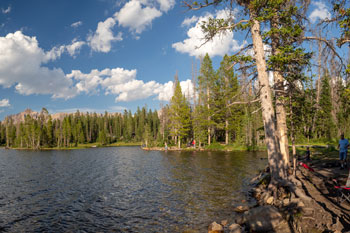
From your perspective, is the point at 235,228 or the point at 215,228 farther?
the point at 215,228

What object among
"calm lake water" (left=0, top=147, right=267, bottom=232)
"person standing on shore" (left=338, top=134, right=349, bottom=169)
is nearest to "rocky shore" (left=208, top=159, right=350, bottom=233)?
"calm lake water" (left=0, top=147, right=267, bottom=232)

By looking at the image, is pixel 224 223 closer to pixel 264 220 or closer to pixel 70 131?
pixel 264 220

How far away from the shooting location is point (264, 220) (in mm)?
8445

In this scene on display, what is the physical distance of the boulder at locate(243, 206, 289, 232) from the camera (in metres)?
8.19

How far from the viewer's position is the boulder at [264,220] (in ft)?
26.9

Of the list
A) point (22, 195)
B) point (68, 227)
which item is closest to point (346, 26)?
point (68, 227)

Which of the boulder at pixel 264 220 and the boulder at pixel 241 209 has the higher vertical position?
the boulder at pixel 264 220

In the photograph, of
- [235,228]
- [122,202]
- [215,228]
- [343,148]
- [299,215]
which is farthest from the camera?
[343,148]

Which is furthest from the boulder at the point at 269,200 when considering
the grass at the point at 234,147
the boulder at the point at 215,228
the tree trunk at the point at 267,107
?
the grass at the point at 234,147

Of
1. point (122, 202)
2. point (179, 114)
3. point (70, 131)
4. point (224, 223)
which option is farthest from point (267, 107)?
point (70, 131)

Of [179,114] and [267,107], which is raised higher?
[179,114]

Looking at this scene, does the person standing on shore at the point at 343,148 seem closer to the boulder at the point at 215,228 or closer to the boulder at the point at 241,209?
the boulder at the point at 241,209

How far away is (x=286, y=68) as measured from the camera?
1205 centimetres

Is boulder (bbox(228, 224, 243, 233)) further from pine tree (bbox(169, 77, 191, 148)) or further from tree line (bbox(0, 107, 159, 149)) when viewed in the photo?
tree line (bbox(0, 107, 159, 149))
